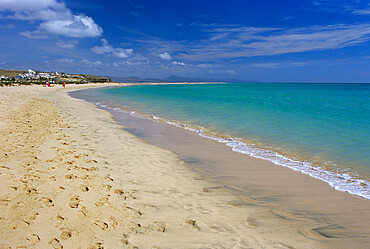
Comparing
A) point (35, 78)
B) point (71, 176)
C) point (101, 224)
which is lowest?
point (101, 224)

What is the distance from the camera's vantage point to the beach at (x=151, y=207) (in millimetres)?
3151

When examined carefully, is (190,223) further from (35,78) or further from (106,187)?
(35,78)

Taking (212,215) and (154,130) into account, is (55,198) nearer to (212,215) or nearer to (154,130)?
(212,215)

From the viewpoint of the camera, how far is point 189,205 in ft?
13.7

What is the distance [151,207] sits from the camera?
4004mm

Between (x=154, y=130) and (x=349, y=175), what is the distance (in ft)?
26.3

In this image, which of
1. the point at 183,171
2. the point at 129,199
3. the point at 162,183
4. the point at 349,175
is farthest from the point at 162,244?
the point at 349,175

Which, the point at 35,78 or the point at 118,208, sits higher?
the point at 35,78

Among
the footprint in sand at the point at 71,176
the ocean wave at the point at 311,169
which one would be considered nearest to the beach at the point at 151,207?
the footprint in sand at the point at 71,176

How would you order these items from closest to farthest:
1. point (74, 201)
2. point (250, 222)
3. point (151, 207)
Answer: point (250, 222)
point (74, 201)
point (151, 207)

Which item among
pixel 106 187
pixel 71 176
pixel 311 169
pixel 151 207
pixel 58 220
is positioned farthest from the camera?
pixel 311 169

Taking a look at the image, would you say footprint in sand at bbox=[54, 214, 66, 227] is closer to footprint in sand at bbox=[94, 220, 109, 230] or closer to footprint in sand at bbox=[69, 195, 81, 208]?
footprint in sand at bbox=[69, 195, 81, 208]

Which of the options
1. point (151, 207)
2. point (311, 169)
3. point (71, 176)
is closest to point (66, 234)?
point (151, 207)

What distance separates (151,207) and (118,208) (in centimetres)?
56
